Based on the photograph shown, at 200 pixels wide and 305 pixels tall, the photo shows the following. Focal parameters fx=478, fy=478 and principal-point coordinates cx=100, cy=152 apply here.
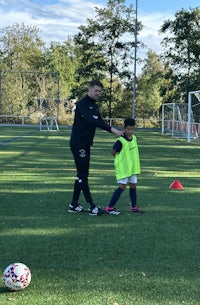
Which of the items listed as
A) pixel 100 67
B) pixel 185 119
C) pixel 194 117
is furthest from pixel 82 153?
pixel 100 67

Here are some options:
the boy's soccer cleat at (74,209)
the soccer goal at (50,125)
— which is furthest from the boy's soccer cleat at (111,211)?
the soccer goal at (50,125)

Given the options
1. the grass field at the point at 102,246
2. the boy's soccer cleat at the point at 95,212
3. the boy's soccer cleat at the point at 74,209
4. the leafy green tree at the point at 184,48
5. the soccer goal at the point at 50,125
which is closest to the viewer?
the grass field at the point at 102,246

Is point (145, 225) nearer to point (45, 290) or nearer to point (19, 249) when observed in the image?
point (19, 249)

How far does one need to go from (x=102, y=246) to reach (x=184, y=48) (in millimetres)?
45897

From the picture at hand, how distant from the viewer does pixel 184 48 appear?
4881cm

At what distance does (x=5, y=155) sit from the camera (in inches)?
643

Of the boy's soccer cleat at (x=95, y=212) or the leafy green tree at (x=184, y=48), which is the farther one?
the leafy green tree at (x=184, y=48)

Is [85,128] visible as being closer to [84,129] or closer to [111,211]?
[84,129]

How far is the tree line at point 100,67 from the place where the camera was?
158 feet

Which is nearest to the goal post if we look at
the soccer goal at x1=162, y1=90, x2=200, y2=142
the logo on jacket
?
the soccer goal at x1=162, y1=90, x2=200, y2=142

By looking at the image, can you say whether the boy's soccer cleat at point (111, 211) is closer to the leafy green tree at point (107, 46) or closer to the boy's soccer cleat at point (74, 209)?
the boy's soccer cleat at point (74, 209)

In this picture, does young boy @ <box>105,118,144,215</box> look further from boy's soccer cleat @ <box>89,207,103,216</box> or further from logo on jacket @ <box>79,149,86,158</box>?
logo on jacket @ <box>79,149,86,158</box>

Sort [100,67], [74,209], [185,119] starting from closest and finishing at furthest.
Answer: [74,209]
[185,119]
[100,67]

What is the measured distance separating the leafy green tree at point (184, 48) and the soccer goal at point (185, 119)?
8.51 meters
